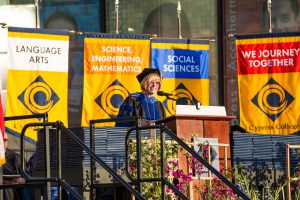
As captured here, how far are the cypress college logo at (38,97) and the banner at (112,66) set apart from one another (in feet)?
1.95

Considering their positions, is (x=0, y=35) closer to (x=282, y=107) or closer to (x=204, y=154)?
(x=282, y=107)

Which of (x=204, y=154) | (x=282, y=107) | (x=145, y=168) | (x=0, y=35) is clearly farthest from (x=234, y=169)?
(x=0, y=35)

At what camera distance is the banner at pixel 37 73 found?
17.3 metres

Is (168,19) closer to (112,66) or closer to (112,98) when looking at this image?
(112,66)

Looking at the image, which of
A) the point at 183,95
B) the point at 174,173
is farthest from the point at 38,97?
the point at 174,173

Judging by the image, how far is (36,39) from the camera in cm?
1756

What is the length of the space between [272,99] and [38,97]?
3.94m

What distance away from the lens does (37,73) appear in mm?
17609

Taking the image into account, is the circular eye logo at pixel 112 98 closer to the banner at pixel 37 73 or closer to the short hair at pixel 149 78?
the banner at pixel 37 73

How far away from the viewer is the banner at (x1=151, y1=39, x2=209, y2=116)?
59.5 ft

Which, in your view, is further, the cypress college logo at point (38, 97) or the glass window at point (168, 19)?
the glass window at point (168, 19)

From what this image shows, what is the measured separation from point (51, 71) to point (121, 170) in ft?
19.0

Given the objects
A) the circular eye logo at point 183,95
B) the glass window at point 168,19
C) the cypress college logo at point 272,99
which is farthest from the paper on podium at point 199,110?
the glass window at point 168,19

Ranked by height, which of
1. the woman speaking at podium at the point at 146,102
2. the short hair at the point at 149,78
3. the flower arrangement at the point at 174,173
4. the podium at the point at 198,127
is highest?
the short hair at the point at 149,78
